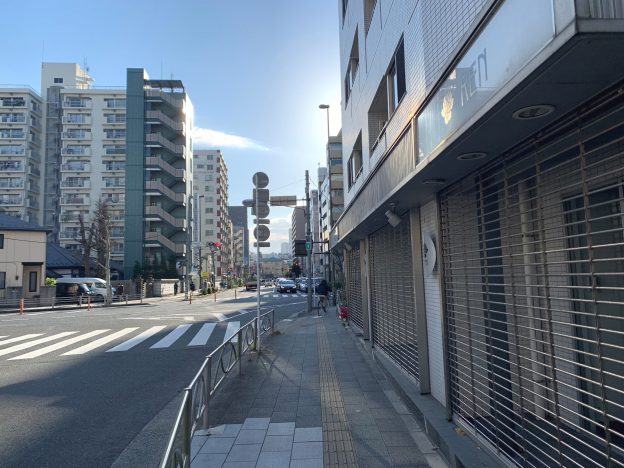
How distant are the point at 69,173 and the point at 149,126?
622 inches

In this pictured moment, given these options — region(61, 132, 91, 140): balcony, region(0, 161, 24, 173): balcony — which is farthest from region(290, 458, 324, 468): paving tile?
region(0, 161, 24, 173): balcony

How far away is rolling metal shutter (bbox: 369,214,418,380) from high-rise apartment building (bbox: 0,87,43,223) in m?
69.5

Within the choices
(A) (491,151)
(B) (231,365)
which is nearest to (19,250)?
(B) (231,365)

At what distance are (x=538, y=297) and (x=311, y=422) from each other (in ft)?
11.7

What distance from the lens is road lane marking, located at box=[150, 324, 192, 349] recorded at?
12461 mm

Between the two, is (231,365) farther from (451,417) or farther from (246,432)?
(451,417)

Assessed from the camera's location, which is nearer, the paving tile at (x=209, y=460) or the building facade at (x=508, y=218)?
the building facade at (x=508, y=218)

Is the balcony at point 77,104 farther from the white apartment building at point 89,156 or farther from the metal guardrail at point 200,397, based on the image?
the metal guardrail at point 200,397

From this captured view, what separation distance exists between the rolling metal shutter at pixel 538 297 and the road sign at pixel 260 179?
270 inches

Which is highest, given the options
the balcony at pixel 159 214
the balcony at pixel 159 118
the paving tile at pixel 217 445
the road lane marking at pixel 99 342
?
the balcony at pixel 159 118

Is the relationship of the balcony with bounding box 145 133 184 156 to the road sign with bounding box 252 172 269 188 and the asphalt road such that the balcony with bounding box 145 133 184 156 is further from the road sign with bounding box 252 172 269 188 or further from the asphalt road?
the road sign with bounding box 252 172 269 188

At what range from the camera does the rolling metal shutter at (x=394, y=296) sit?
6902mm

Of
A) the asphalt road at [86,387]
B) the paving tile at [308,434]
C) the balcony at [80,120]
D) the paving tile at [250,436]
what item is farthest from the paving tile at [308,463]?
the balcony at [80,120]

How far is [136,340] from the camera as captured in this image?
13.4 meters
